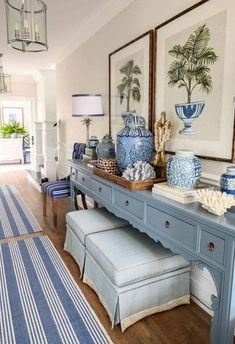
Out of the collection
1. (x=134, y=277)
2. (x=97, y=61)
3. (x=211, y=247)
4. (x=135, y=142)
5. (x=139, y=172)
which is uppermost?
(x=97, y=61)

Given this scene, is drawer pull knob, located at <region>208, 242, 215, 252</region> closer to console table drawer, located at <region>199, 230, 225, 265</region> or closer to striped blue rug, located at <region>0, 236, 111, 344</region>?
console table drawer, located at <region>199, 230, 225, 265</region>

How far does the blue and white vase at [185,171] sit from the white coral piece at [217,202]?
0.86 feet

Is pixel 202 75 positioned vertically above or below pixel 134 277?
above

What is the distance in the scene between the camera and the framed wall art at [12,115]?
1045 centimetres

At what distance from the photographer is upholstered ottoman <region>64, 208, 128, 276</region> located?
2.25 metres

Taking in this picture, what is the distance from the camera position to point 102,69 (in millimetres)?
3270

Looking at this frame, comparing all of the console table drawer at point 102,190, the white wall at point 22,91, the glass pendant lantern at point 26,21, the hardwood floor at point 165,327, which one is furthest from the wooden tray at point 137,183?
the white wall at point 22,91

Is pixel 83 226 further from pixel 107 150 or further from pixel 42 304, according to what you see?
pixel 107 150

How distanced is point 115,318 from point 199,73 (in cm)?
174

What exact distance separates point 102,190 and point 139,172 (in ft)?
1.79

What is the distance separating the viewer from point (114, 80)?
2.93 metres

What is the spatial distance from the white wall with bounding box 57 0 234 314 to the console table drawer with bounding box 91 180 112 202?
795mm

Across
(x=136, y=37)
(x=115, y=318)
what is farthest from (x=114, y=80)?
(x=115, y=318)

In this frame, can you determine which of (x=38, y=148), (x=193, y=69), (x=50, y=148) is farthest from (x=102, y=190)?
(x=38, y=148)
